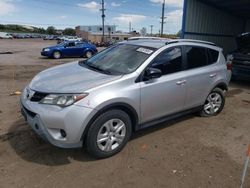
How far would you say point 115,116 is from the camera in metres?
3.48

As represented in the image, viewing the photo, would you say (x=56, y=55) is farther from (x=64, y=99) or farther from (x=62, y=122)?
(x=62, y=122)

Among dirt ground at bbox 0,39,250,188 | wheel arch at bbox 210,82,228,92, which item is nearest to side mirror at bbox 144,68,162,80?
dirt ground at bbox 0,39,250,188

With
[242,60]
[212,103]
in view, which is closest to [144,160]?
[212,103]

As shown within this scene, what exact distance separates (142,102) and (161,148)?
851mm

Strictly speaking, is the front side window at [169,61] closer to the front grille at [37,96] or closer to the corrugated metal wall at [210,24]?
the front grille at [37,96]

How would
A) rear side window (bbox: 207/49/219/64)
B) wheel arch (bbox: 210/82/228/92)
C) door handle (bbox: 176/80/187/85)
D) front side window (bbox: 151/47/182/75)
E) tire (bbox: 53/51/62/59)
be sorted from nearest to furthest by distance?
front side window (bbox: 151/47/182/75) → door handle (bbox: 176/80/187/85) → rear side window (bbox: 207/49/219/64) → wheel arch (bbox: 210/82/228/92) → tire (bbox: 53/51/62/59)

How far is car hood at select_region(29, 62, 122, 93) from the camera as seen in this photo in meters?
3.29

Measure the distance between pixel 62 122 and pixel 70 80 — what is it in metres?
0.73

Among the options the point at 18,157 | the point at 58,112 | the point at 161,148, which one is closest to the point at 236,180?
the point at 161,148

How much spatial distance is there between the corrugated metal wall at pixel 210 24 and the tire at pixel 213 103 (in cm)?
684

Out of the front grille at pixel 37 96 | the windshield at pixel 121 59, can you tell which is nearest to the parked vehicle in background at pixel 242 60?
the windshield at pixel 121 59

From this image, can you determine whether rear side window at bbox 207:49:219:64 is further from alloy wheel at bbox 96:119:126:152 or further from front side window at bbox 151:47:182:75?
alloy wheel at bbox 96:119:126:152

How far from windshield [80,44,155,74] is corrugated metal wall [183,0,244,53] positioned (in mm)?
7833

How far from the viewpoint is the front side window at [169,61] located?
4.05 m
